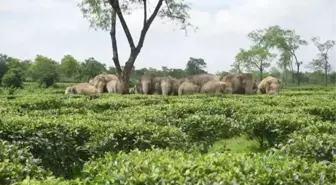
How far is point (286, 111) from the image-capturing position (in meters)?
11.1

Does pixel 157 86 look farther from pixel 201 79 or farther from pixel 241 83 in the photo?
pixel 241 83

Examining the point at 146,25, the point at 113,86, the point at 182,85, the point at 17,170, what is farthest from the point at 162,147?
the point at 113,86

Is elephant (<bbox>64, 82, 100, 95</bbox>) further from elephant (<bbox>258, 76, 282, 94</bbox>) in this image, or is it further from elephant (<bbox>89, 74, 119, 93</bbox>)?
elephant (<bbox>258, 76, 282, 94</bbox>)

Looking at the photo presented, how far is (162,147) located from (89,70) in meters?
42.3

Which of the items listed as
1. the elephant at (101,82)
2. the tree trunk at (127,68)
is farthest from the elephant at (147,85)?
the tree trunk at (127,68)

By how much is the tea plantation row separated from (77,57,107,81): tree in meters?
34.0

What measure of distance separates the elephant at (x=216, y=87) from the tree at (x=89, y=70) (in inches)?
876

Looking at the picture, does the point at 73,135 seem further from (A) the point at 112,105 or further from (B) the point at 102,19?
(B) the point at 102,19

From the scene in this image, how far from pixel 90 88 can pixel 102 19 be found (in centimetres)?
461

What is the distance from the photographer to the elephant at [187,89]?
1078 inches

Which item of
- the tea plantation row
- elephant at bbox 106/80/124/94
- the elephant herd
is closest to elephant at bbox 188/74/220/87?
the elephant herd

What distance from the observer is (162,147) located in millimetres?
6977

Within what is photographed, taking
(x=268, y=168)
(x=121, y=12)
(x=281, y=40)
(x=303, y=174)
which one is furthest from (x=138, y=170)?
(x=281, y=40)

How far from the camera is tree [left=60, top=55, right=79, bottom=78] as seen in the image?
2591 inches
